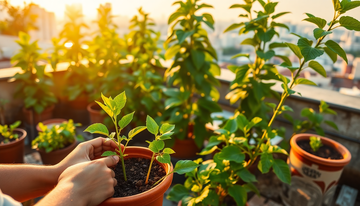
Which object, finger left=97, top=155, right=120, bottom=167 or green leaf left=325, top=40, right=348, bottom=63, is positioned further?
green leaf left=325, top=40, right=348, bottom=63

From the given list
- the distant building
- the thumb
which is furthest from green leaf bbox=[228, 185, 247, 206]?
the distant building

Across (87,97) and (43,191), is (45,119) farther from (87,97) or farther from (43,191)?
(43,191)

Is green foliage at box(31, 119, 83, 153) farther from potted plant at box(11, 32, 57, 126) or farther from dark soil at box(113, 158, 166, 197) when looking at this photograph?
dark soil at box(113, 158, 166, 197)

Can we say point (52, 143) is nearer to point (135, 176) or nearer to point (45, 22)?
point (135, 176)

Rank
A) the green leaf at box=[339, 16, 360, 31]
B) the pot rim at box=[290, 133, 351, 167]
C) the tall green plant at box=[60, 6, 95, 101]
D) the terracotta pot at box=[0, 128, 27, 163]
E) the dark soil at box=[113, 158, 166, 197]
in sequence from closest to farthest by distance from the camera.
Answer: the dark soil at box=[113, 158, 166, 197], the green leaf at box=[339, 16, 360, 31], the pot rim at box=[290, 133, 351, 167], the terracotta pot at box=[0, 128, 27, 163], the tall green plant at box=[60, 6, 95, 101]

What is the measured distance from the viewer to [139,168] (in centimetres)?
78

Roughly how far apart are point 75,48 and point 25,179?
1640 millimetres

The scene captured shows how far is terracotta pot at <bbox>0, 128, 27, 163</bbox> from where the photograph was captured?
145cm

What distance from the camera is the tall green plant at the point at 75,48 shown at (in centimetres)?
214

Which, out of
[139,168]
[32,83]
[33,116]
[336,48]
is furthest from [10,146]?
[336,48]

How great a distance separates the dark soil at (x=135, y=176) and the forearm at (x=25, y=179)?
20 centimetres

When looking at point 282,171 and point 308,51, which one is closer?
point 308,51

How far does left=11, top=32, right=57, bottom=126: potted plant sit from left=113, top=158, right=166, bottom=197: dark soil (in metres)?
1.48

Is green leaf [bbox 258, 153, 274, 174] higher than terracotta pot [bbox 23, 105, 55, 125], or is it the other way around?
green leaf [bbox 258, 153, 274, 174]
